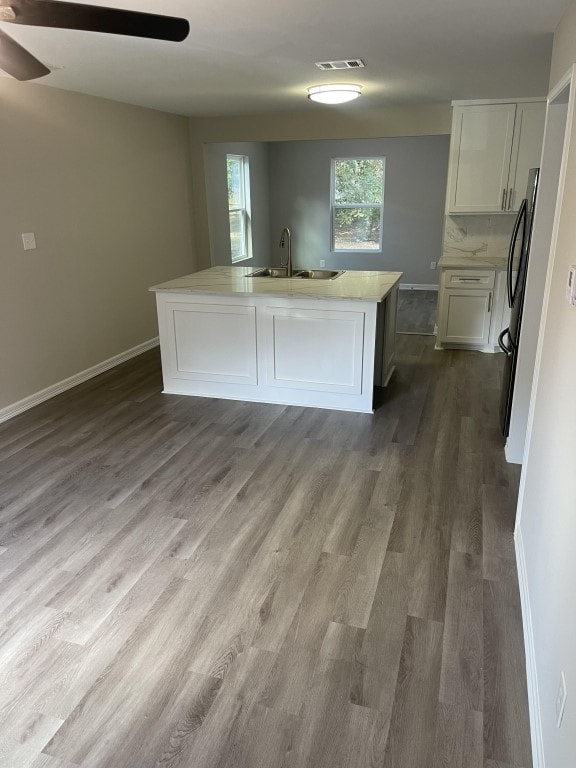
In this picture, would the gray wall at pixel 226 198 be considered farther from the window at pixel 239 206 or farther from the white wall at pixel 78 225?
the white wall at pixel 78 225

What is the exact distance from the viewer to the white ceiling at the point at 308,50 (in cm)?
247

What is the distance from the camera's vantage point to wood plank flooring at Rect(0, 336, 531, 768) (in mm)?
1676

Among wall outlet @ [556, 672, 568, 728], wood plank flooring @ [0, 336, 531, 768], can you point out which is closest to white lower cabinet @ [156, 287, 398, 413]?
wood plank flooring @ [0, 336, 531, 768]

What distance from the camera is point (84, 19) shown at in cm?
172

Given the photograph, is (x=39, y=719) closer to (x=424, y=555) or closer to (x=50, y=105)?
(x=424, y=555)

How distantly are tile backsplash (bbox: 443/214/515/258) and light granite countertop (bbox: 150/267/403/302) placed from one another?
1531 mm

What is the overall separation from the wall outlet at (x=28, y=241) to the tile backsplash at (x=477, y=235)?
3879 millimetres

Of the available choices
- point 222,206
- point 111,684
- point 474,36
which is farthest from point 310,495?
point 222,206

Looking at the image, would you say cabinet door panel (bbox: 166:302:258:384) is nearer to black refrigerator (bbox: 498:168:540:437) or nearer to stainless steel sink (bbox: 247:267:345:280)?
stainless steel sink (bbox: 247:267:345:280)

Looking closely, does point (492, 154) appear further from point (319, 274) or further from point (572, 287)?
point (572, 287)

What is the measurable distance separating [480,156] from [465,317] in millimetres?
1504

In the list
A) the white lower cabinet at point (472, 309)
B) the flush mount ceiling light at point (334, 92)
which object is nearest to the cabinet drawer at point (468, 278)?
the white lower cabinet at point (472, 309)

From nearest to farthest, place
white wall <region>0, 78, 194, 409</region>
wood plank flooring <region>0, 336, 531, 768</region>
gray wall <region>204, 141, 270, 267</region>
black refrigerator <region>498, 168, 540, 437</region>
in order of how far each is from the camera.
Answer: wood plank flooring <region>0, 336, 531, 768</region>, black refrigerator <region>498, 168, 540, 437</region>, white wall <region>0, 78, 194, 409</region>, gray wall <region>204, 141, 270, 267</region>

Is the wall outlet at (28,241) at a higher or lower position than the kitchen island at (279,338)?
higher
